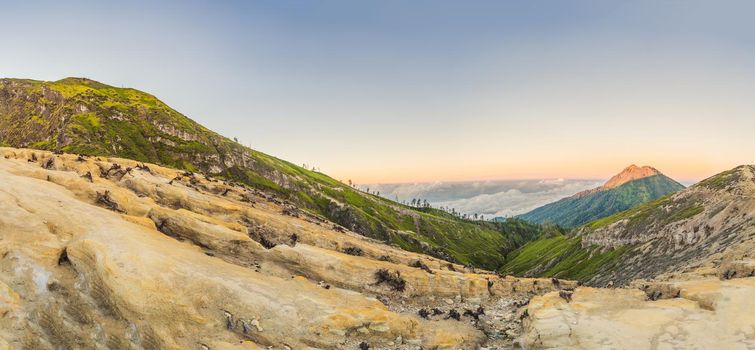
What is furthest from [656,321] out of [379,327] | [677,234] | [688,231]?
[677,234]

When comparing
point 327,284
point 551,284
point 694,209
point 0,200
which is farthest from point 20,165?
point 694,209

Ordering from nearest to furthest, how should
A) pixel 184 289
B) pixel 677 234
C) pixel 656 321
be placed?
pixel 656 321 < pixel 184 289 < pixel 677 234

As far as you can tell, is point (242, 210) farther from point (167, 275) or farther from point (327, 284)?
point (167, 275)

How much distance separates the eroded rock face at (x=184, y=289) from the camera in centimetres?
2117

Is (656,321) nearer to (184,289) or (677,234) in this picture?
(184,289)

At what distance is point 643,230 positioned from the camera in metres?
167

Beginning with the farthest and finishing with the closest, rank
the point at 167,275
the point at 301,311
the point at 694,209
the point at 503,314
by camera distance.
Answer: the point at 694,209, the point at 503,314, the point at 301,311, the point at 167,275

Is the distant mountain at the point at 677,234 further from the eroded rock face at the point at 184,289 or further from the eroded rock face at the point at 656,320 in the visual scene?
the eroded rock face at the point at 184,289

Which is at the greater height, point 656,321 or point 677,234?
point 677,234

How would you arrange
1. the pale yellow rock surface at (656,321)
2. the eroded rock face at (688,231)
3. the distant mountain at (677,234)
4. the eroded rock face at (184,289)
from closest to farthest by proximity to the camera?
the pale yellow rock surface at (656,321) → the eroded rock face at (184,289) → the eroded rock face at (688,231) → the distant mountain at (677,234)

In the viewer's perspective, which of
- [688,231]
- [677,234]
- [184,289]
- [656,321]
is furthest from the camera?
[677,234]

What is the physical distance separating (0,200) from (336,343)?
2489 cm

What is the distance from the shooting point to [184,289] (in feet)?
75.3

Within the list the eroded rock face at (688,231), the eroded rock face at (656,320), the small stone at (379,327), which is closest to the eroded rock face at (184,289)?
the small stone at (379,327)
